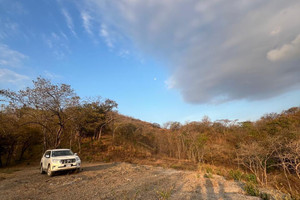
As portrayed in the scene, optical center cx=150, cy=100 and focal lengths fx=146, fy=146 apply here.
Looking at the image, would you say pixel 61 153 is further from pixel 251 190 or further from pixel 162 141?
pixel 162 141

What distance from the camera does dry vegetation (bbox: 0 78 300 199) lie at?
358 inches

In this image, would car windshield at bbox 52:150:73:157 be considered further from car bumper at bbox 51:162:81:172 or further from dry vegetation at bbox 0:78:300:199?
dry vegetation at bbox 0:78:300:199

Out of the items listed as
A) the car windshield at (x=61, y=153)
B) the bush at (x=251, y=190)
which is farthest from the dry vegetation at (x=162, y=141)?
the car windshield at (x=61, y=153)

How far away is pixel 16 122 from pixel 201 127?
23855 millimetres

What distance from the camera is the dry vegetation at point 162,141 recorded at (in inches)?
358

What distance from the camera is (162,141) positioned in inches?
958

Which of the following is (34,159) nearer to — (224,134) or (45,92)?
(45,92)

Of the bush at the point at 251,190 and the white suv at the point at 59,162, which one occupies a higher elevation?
the white suv at the point at 59,162

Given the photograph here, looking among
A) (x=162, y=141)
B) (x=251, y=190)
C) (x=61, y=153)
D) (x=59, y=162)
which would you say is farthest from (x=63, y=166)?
(x=162, y=141)

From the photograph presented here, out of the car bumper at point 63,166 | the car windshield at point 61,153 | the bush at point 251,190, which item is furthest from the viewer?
the car windshield at point 61,153

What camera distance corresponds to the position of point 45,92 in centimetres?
1244

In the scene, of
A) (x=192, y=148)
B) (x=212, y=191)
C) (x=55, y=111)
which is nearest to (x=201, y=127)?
(x=192, y=148)

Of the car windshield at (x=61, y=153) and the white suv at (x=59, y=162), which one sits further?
the car windshield at (x=61, y=153)

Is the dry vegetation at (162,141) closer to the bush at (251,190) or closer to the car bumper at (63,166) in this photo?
the bush at (251,190)
